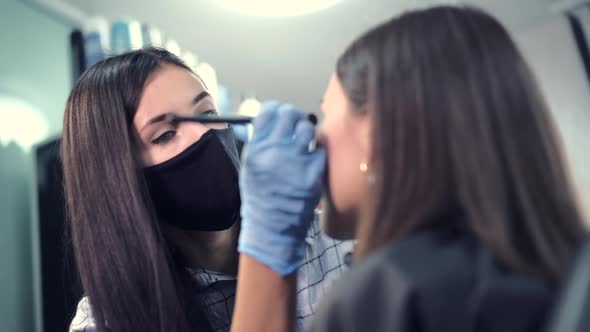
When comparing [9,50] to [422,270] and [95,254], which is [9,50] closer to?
[95,254]

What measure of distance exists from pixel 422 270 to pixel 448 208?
0.11 m

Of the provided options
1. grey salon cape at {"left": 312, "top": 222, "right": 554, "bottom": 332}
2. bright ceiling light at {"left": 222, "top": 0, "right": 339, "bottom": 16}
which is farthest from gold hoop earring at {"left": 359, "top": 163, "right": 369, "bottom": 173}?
bright ceiling light at {"left": 222, "top": 0, "right": 339, "bottom": 16}

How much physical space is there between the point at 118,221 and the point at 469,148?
2.19 ft

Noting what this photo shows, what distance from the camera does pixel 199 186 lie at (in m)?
0.87

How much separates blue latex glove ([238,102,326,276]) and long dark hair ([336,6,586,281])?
5.5 inches

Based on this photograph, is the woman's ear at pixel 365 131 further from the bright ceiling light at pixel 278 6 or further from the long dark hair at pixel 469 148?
the bright ceiling light at pixel 278 6

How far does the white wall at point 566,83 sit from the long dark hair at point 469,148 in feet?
5.88

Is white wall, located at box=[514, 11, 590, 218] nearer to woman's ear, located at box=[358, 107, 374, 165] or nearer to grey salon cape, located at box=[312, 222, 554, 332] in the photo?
woman's ear, located at box=[358, 107, 374, 165]

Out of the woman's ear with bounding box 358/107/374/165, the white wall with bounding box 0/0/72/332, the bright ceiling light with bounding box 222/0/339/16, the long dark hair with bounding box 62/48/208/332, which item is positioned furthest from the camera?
the bright ceiling light with bounding box 222/0/339/16

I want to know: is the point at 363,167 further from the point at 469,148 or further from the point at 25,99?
the point at 25,99

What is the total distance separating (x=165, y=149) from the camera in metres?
0.88

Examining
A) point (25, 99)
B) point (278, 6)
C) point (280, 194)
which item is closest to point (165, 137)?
point (280, 194)

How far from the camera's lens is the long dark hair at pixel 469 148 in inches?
17.8

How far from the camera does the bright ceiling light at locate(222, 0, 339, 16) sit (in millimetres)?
1728
